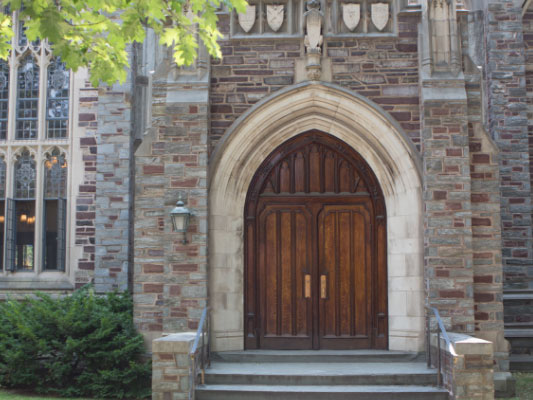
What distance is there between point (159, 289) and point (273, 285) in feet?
5.48

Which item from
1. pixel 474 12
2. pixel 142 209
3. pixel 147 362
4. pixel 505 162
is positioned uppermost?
pixel 474 12

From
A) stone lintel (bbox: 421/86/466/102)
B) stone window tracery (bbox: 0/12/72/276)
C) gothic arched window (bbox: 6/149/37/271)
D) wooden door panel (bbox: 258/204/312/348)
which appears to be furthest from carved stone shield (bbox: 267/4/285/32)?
gothic arched window (bbox: 6/149/37/271)

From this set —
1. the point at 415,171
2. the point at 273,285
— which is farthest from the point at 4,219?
the point at 415,171

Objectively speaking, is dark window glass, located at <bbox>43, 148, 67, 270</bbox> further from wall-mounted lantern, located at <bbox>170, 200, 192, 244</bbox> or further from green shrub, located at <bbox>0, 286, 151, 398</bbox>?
wall-mounted lantern, located at <bbox>170, 200, 192, 244</bbox>

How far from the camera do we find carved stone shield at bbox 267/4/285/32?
30.1ft

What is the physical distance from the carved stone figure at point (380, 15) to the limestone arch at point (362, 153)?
1132mm

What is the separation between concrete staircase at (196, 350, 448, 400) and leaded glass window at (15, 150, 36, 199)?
5.27m

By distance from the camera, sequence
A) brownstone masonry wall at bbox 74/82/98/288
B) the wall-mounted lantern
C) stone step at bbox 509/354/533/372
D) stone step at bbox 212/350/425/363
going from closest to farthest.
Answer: the wall-mounted lantern < stone step at bbox 212/350/425/363 < stone step at bbox 509/354/533/372 < brownstone masonry wall at bbox 74/82/98/288

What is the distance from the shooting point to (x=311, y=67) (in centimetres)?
902

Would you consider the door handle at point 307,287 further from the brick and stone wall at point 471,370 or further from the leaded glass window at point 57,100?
the leaded glass window at point 57,100

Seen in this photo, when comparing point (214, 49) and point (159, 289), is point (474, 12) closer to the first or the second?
point (214, 49)

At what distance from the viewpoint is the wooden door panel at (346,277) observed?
9.27 metres

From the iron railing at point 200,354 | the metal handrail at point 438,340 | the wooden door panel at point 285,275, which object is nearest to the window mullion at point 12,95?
the wooden door panel at point 285,275

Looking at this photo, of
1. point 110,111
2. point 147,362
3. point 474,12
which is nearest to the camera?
point 147,362
